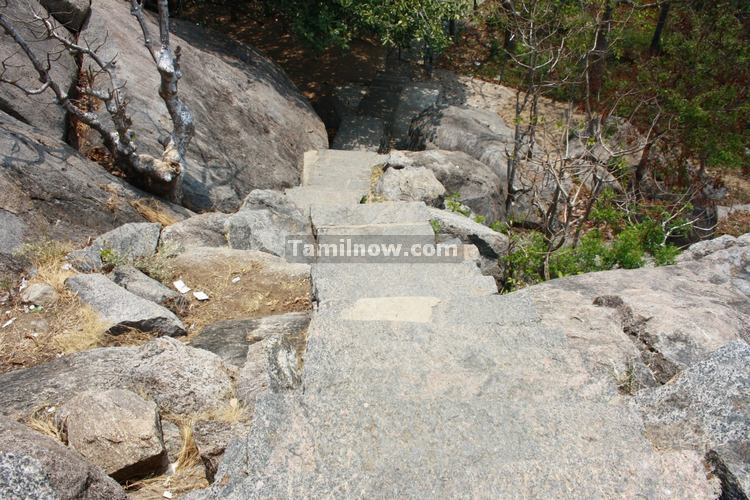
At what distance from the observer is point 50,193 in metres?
5.75

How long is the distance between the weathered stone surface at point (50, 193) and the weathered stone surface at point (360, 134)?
4.88 metres

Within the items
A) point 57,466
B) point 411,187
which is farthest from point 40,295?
point 411,187

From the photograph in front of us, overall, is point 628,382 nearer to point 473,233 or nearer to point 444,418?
point 444,418

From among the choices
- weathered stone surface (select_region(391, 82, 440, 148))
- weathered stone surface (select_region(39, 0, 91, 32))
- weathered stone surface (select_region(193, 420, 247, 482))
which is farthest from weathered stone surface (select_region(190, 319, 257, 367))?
weathered stone surface (select_region(391, 82, 440, 148))

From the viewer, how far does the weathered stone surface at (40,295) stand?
4836 millimetres

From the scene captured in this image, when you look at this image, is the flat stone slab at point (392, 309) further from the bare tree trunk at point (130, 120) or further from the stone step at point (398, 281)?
the bare tree trunk at point (130, 120)

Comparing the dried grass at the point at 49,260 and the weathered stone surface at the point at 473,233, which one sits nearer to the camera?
the dried grass at the point at 49,260

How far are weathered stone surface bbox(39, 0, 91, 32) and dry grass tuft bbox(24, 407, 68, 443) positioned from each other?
5.70 m

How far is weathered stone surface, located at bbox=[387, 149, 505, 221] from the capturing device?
920 cm

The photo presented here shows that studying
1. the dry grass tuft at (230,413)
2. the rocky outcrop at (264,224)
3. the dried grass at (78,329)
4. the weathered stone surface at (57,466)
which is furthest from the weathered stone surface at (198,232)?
the weathered stone surface at (57,466)

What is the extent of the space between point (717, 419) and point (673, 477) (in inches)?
16.8

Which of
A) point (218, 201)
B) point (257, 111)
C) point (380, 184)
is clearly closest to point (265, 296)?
point (218, 201)

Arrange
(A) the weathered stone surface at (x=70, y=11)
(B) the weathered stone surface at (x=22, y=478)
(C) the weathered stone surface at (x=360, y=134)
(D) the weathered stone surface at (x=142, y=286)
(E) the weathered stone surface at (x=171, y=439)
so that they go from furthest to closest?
(C) the weathered stone surface at (x=360, y=134), (A) the weathered stone surface at (x=70, y=11), (D) the weathered stone surface at (x=142, y=286), (E) the weathered stone surface at (x=171, y=439), (B) the weathered stone surface at (x=22, y=478)

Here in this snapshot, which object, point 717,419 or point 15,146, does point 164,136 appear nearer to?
point 15,146
